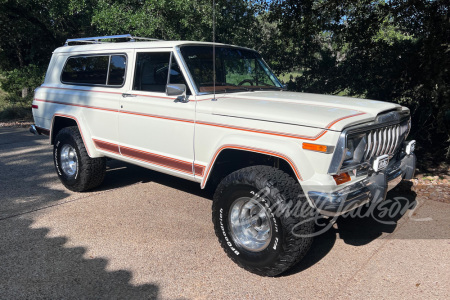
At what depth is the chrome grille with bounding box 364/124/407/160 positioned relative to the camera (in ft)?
10.7

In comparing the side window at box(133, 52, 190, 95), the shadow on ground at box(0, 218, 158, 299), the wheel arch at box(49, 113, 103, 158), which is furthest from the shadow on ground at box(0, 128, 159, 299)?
the side window at box(133, 52, 190, 95)

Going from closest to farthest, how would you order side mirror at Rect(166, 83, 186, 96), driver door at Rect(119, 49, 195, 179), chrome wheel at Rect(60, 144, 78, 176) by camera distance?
side mirror at Rect(166, 83, 186, 96) < driver door at Rect(119, 49, 195, 179) < chrome wheel at Rect(60, 144, 78, 176)

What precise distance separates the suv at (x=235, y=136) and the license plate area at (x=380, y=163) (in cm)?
1

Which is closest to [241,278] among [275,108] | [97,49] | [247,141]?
[247,141]

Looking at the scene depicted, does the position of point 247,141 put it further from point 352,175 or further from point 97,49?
point 97,49

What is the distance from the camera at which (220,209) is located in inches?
139

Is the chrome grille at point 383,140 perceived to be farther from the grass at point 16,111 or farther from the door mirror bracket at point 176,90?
the grass at point 16,111

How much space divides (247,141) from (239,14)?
25.8 feet

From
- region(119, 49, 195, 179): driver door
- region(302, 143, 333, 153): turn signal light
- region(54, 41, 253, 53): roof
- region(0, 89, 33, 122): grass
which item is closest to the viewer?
region(302, 143, 333, 153): turn signal light

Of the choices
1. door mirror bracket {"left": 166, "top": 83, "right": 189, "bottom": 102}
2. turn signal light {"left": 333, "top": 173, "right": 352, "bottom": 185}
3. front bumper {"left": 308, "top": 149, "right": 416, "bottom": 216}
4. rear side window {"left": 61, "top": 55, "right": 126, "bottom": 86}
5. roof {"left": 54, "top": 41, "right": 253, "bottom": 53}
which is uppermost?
roof {"left": 54, "top": 41, "right": 253, "bottom": 53}

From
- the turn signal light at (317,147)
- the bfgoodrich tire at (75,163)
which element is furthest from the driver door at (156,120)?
the turn signal light at (317,147)

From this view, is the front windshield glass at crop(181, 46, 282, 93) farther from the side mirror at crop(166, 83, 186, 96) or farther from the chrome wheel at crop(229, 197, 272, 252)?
the chrome wheel at crop(229, 197, 272, 252)

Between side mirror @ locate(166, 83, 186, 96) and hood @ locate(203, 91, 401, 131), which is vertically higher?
side mirror @ locate(166, 83, 186, 96)

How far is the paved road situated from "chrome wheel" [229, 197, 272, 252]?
0.84ft
